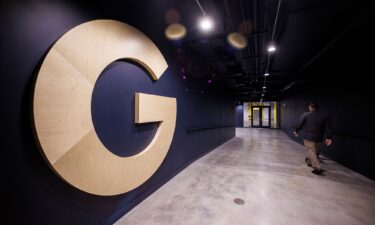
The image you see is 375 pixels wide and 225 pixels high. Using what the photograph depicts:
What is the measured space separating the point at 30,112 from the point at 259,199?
299cm

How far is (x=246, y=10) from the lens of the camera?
103 inches

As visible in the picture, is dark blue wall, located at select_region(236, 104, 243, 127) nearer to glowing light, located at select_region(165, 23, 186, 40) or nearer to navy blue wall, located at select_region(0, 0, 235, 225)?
glowing light, located at select_region(165, 23, 186, 40)

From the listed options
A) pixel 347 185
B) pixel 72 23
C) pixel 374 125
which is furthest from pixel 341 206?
pixel 72 23

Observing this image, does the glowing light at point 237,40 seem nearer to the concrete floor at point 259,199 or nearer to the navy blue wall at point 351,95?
the navy blue wall at point 351,95

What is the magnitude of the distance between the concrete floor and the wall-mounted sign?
1.97ft

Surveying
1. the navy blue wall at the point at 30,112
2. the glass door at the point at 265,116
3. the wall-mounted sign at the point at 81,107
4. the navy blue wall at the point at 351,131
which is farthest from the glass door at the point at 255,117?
the wall-mounted sign at the point at 81,107

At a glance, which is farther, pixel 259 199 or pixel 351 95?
pixel 351 95

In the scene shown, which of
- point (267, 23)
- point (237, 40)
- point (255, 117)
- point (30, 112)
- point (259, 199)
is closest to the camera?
point (30, 112)

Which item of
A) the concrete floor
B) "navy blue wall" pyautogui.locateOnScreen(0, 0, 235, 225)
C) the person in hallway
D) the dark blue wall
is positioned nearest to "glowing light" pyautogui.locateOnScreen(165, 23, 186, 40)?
"navy blue wall" pyautogui.locateOnScreen(0, 0, 235, 225)

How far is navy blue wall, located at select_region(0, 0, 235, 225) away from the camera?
43.4 inches

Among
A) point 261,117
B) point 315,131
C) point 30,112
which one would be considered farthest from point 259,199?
point 261,117

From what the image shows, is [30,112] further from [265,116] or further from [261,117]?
[265,116]

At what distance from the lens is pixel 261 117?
1930 centimetres

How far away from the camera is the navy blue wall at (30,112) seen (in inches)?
43.4
